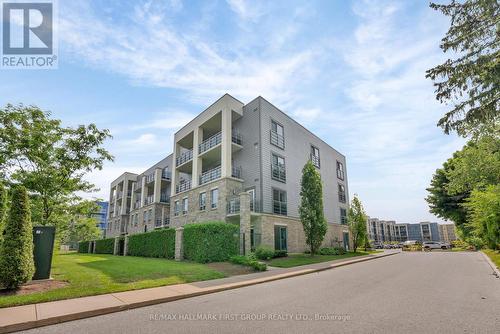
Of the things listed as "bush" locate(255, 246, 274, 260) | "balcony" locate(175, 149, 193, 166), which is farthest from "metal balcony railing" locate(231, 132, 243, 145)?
"bush" locate(255, 246, 274, 260)

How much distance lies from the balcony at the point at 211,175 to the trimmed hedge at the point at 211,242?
7.48 metres

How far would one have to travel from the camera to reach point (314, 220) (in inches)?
861

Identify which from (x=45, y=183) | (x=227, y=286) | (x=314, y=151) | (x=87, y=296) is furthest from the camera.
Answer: (x=314, y=151)

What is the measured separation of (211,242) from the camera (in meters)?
16.2

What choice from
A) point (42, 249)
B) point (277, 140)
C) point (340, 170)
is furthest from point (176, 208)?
point (340, 170)

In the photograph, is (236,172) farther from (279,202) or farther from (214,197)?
(279,202)

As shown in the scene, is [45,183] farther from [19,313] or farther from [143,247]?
[143,247]

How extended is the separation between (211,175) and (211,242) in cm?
957

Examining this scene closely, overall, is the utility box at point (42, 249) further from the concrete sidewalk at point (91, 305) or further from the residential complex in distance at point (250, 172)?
the residential complex in distance at point (250, 172)

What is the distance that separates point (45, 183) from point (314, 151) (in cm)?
2553

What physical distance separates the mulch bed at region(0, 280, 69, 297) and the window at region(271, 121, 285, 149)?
18315 millimetres

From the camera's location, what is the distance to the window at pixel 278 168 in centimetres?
2384

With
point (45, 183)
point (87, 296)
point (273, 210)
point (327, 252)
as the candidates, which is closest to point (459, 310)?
point (87, 296)

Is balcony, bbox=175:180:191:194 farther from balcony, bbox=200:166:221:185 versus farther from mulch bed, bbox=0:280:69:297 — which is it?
mulch bed, bbox=0:280:69:297
